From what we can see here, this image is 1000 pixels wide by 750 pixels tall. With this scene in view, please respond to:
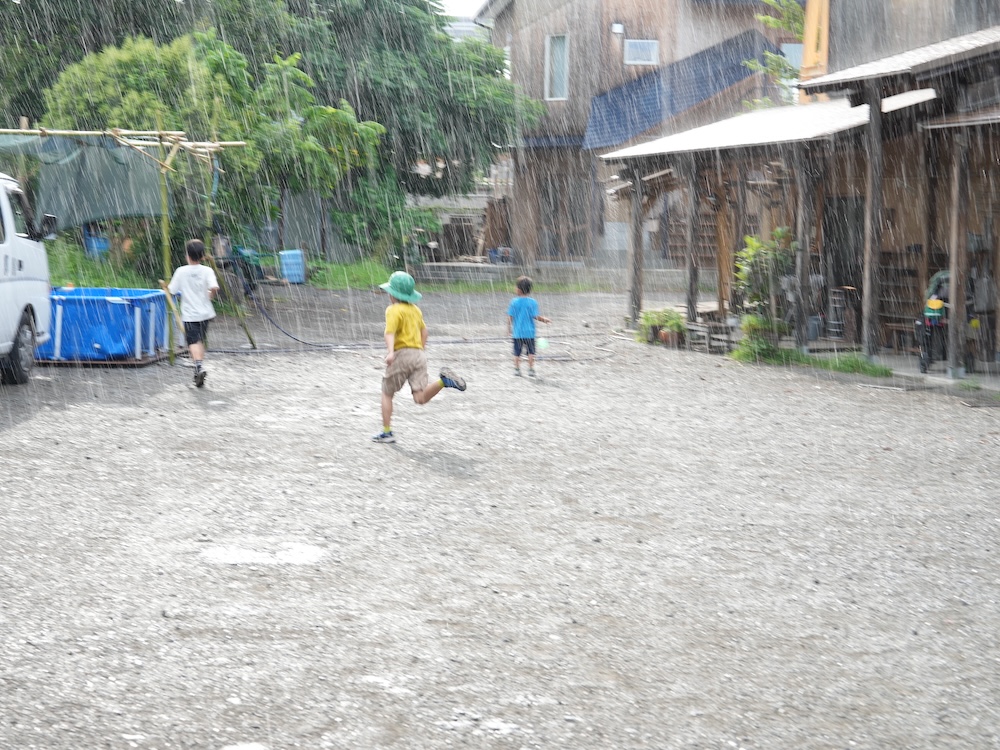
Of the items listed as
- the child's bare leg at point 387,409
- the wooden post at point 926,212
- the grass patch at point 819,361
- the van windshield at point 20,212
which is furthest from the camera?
the wooden post at point 926,212

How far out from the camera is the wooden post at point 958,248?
1355cm

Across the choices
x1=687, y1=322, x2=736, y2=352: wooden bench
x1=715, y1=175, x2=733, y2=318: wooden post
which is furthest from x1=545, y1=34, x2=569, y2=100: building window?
x1=687, y1=322, x2=736, y2=352: wooden bench

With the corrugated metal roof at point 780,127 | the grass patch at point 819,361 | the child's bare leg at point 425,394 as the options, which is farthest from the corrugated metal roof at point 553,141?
the child's bare leg at point 425,394

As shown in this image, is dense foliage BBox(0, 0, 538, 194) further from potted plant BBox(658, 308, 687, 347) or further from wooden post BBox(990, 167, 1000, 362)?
wooden post BBox(990, 167, 1000, 362)

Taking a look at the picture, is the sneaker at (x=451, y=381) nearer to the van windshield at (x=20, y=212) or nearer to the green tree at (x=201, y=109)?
the van windshield at (x=20, y=212)

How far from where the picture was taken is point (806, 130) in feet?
54.6

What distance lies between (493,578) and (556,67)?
31678mm

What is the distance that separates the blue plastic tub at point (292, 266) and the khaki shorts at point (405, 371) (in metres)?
19.8

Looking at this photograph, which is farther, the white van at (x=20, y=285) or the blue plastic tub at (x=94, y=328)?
the blue plastic tub at (x=94, y=328)

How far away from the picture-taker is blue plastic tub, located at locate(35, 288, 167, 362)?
14086mm

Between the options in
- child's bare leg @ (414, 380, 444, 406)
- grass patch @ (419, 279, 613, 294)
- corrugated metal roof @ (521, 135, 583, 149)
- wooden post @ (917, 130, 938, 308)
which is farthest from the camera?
corrugated metal roof @ (521, 135, 583, 149)

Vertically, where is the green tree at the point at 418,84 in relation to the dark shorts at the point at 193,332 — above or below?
above

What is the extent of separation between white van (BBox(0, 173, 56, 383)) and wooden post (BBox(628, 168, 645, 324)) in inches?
429

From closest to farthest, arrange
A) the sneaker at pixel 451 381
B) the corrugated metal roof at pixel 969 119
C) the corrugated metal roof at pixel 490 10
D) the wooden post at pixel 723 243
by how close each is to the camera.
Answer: the sneaker at pixel 451 381 → the corrugated metal roof at pixel 969 119 → the wooden post at pixel 723 243 → the corrugated metal roof at pixel 490 10
